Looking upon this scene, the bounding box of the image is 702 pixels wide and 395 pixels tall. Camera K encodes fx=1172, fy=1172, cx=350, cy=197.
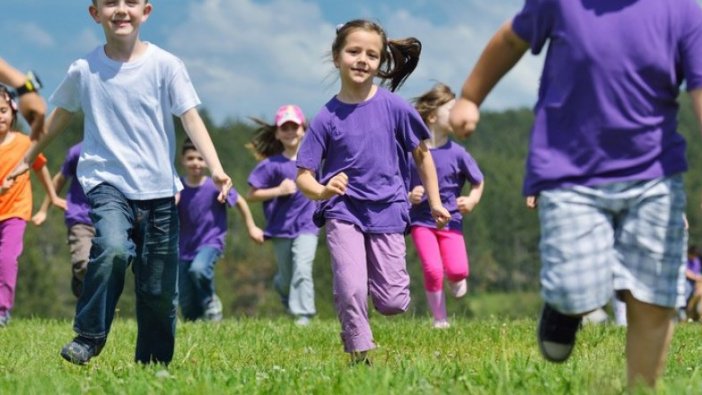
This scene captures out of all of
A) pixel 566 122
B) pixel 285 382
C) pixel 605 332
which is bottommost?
pixel 605 332

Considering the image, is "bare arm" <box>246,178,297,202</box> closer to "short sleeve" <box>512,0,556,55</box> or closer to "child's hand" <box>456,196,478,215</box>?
"child's hand" <box>456,196,478,215</box>

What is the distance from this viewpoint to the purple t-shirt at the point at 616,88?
15.0ft

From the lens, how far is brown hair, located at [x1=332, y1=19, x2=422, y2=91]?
25.3 ft

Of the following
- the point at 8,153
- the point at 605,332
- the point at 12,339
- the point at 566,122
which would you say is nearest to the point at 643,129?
the point at 566,122

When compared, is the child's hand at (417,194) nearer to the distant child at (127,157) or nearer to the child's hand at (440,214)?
the child's hand at (440,214)

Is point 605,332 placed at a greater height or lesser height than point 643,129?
lesser

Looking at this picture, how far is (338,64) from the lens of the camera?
770 cm

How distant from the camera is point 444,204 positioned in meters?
10.7

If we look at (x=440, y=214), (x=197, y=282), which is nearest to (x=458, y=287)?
(x=197, y=282)

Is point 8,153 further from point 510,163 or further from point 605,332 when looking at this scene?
point 510,163

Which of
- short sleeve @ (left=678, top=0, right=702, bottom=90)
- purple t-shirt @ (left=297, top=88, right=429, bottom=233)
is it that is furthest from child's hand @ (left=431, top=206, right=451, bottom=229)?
short sleeve @ (left=678, top=0, right=702, bottom=90)

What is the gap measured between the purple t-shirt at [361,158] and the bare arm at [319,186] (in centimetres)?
7

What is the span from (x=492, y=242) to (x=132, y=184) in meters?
137

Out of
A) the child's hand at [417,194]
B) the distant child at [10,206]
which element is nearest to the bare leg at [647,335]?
the child's hand at [417,194]
